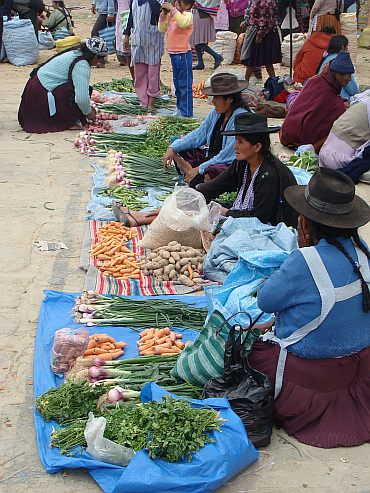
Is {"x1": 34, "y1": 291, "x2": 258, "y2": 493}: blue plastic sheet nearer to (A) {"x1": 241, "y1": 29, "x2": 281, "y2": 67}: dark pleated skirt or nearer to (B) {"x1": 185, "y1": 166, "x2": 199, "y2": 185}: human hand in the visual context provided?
(B) {"x1": 185, "y1": 166, "x2": 199, "y2": 185}: human hand

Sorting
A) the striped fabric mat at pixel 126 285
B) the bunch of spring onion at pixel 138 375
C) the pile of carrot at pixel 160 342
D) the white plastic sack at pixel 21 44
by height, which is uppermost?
the bunch of spring onion at pixel 138 375

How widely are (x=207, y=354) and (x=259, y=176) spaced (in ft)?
6.53

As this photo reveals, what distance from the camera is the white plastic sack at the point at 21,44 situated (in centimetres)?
1189

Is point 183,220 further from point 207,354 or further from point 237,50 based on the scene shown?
point 237,50

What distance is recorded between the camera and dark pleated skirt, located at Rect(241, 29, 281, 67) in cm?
1008

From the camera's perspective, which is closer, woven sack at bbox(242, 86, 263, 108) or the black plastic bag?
the black plastic bag

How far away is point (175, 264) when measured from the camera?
15.1 feet

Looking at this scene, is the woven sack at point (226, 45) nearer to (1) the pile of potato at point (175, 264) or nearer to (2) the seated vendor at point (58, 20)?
(2) the seated vendor at point (58, 20)

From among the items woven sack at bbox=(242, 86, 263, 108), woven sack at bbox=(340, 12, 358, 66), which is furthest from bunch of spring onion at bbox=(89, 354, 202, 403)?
woven sack at bbox=(340, 12, 358, 66)

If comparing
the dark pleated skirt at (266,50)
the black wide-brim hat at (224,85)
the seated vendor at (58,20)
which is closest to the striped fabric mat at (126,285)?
the black wide-brim hat at (224,85)

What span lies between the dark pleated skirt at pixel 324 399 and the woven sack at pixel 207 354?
9.2 inches

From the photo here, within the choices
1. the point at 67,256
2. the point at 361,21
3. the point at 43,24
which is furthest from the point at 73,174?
the point at 361,21

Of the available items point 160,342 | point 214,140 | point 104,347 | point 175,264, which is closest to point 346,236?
point 160,342

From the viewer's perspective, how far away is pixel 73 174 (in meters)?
6.73
